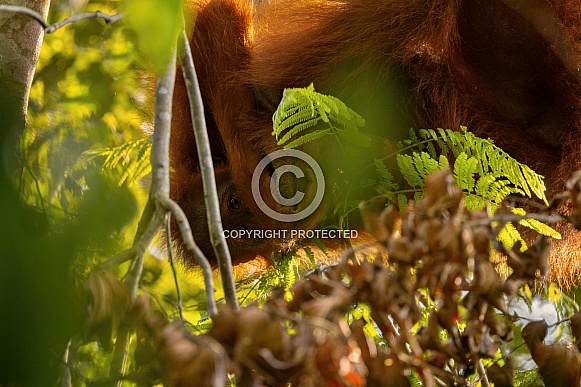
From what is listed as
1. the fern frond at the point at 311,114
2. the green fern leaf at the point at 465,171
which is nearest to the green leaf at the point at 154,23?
the fern frond at the point at 311,114

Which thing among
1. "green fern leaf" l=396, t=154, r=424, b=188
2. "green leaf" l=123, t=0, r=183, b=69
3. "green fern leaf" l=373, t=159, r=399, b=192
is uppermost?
"green leaf" l=123, t=0, r=183, b=69

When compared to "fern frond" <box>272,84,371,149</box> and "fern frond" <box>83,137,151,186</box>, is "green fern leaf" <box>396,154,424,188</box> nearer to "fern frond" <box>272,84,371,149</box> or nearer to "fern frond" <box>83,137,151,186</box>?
"fern frond" <box>272,84,371,149</box>

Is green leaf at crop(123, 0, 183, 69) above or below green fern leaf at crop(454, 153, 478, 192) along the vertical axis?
above

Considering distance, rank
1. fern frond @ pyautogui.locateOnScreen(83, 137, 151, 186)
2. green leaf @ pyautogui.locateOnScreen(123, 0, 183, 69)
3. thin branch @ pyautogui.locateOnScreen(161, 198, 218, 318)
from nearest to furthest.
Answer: green leaf @ pyautogui.locateOnScreen(123, 0, 183, 69) < thin branch @ pyautogui.locateOnScreen(161, 198, 218, 318) < fern frond @ pyautogui.locateOnScreen(83, 137, 151, 186)

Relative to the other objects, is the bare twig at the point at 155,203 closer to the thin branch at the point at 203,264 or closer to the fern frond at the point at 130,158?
the thin branch at the point at 203,264

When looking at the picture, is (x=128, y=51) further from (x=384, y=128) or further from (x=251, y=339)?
(x=251, y=339)

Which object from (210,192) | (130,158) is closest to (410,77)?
(130,158)

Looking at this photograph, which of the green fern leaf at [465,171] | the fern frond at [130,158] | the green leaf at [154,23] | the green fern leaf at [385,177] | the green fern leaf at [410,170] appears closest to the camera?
the green leaf at [154,23]

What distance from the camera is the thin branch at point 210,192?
1168mm

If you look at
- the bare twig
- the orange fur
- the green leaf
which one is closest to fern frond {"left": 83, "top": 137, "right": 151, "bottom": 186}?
the orange fur

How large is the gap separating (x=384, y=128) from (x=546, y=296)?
1045 mm

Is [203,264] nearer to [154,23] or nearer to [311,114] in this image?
[154,23]

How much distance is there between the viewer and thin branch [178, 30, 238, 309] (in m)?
1.17

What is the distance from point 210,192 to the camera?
50.3 inches
